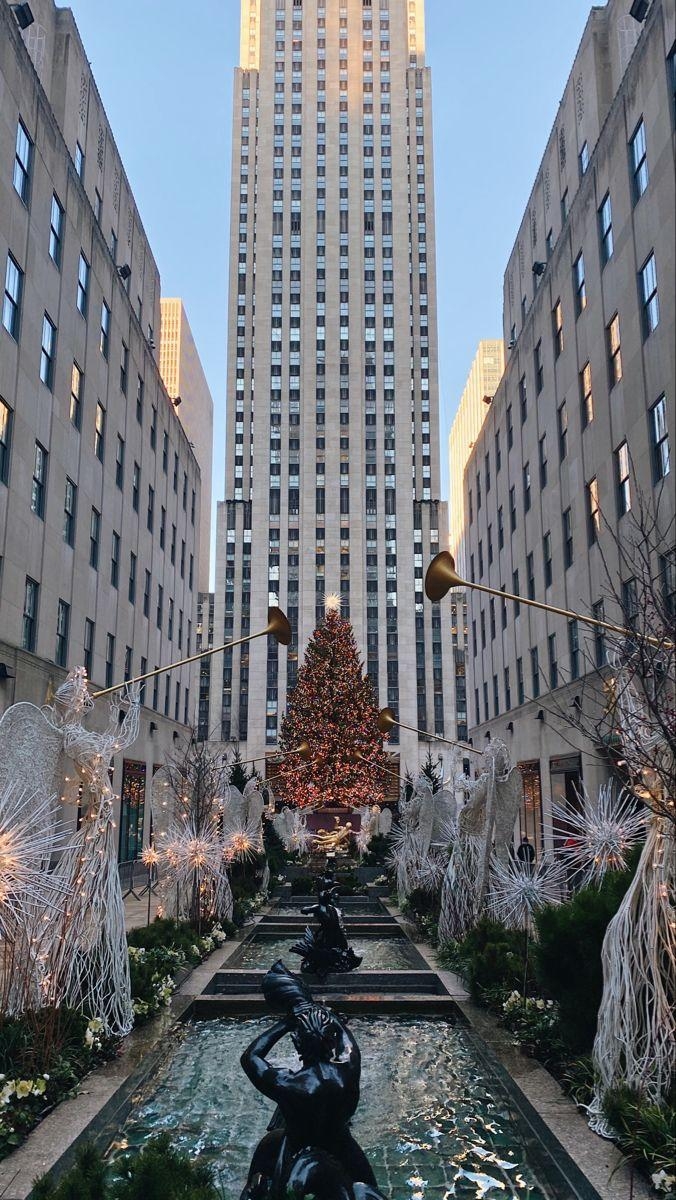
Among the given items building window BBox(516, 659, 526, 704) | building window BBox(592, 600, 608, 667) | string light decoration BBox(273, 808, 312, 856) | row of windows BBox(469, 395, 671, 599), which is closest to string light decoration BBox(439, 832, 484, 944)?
row of windows BBox(469, 395, 671, 599)

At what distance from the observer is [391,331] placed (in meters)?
103

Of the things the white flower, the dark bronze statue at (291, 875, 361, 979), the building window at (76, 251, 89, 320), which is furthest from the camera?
the building window at (76, 251, 89, 320)

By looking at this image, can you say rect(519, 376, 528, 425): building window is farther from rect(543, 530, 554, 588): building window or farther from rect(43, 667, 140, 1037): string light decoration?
rect(43, 667, 140, 1037): string light decoration

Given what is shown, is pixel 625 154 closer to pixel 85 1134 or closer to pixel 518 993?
pixel 518 993

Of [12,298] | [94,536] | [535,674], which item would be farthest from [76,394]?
[535,674]

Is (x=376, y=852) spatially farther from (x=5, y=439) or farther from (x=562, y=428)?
(x=5, y=439)

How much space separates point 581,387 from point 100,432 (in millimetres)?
18537

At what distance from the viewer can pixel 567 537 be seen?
3173 centimetres

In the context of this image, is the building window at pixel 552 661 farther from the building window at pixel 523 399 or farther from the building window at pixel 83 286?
the building window at pixel 83 286

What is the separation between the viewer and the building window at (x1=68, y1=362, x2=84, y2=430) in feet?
97.9

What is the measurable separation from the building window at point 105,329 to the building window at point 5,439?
1188 cm

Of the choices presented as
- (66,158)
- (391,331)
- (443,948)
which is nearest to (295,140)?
(391,331)

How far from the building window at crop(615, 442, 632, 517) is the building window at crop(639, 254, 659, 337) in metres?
3.57

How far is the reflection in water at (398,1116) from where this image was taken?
720cm
